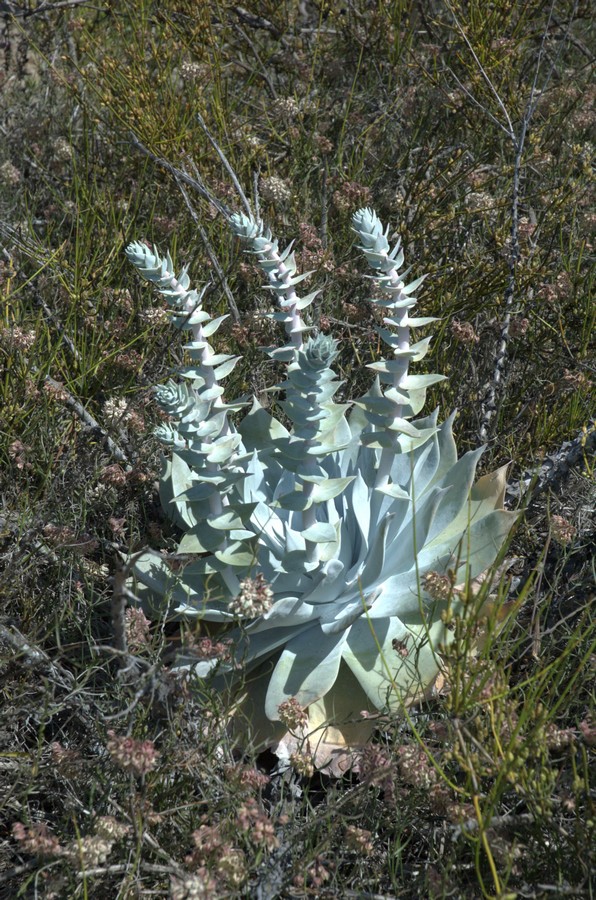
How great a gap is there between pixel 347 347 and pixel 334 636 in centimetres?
124

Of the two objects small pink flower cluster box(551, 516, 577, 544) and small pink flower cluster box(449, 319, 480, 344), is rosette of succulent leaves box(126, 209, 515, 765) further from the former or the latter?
small pink flower cluster box(449, 319, 480, 344)

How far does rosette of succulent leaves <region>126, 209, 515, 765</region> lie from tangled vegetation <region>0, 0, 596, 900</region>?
0.37 ft

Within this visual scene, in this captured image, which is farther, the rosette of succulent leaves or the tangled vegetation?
the rosette of succulent leaves

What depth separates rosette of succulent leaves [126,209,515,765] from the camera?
187 centimetres

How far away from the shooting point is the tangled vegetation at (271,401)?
1604 millimetres

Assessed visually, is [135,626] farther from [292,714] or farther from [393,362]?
[393,362]

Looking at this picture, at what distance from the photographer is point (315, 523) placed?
2018 millimetres

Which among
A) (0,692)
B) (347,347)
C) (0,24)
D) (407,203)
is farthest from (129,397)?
(0,24)

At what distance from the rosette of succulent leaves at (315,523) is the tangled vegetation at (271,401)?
0.37 ft

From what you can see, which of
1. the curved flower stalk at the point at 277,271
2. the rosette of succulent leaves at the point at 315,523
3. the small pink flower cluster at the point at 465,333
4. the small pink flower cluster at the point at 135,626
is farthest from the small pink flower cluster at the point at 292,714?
the small pink flower cluster at the point at 465,333

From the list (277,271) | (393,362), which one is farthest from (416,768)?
(277,271)

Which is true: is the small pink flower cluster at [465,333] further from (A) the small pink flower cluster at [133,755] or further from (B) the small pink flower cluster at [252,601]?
(A) the small pink flower cluster at [133,755]

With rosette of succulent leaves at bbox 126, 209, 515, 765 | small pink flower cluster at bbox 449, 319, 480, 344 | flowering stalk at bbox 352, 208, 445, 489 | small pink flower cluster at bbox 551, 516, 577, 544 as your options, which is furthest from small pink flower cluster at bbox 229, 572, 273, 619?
small pink flower cluster at bbox 449, 319, 480, 344

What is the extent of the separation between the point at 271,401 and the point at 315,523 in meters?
0.82
